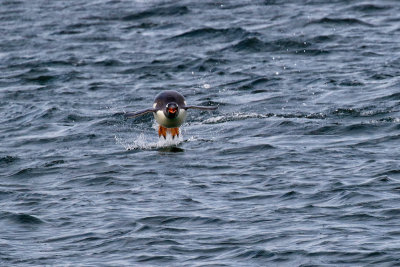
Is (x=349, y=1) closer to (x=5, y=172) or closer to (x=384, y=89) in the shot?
(x=384, y=89)

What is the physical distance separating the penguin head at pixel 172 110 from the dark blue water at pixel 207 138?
81 cm

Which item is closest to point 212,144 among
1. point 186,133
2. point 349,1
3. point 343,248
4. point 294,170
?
point 186,133

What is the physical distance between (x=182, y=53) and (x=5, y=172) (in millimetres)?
11451

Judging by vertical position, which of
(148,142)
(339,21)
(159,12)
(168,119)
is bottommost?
(148,142)

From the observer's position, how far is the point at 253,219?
1451 cm

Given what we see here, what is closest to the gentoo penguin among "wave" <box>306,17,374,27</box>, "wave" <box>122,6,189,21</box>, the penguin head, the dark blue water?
the penguin head

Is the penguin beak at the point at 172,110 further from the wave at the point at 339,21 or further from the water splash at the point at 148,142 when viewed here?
the wave at the point at 339,21

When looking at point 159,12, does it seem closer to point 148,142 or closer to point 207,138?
point 148,142

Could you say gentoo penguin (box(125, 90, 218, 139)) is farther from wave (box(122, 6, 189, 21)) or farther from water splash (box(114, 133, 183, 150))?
wave (box(122, 6, 189, 21))

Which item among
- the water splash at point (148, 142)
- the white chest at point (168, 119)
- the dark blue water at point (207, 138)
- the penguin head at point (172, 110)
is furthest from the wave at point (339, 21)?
the penguin head at point (172, 110)

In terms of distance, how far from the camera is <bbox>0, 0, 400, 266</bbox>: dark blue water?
13.8 m

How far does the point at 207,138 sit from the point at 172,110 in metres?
1.80

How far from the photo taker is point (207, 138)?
1988 cm

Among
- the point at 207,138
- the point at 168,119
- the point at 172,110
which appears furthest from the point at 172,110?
the point at 207,138
